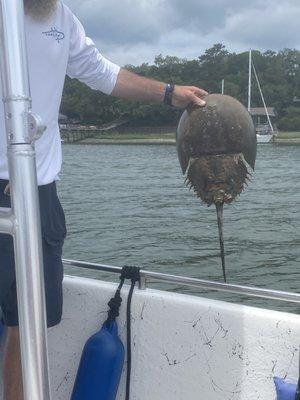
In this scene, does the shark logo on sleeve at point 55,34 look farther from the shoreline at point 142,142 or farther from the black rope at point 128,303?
the shoreline at point 142,142

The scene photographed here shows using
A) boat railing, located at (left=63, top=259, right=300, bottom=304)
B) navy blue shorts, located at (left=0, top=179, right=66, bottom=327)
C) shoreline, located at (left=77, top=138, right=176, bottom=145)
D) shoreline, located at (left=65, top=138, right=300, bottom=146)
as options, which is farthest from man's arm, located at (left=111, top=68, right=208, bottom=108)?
shoreline, located at (left=77, top=138, right=176, bottom=145)

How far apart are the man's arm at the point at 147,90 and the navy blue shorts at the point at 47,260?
518 millimetres

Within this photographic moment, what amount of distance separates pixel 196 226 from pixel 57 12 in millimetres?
12112

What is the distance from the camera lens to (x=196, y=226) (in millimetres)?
14133

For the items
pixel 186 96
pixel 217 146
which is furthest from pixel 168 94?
pixel 217 146

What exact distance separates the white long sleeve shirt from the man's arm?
4 cm

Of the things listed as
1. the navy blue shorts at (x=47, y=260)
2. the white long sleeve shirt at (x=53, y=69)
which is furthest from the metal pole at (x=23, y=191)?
the navy blue shorts at (x=47, y=260)

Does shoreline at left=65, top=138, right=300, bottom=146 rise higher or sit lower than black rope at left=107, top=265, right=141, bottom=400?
lower

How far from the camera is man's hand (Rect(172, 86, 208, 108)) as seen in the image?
2.32 metres

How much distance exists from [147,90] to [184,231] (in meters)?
11.3

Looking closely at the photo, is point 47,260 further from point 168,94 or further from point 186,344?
point 168,94

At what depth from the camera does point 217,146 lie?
224cm

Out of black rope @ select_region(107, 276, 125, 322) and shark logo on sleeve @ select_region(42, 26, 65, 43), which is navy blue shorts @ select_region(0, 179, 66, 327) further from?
shark logo on sleeve @ select_region(42, 26, 65, 43)

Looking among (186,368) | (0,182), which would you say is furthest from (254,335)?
(0,182)
